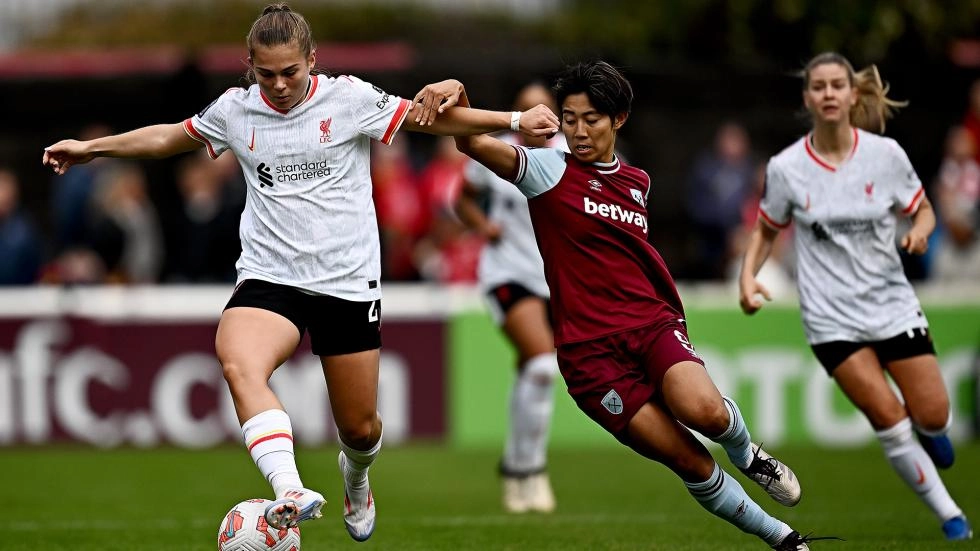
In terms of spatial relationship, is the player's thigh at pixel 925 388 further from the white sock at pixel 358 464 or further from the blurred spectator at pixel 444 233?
the blurred spectator at pixel 444 233

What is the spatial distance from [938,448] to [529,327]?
2947mm

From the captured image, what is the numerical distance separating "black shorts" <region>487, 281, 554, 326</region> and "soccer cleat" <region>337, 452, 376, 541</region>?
2718 millimetres

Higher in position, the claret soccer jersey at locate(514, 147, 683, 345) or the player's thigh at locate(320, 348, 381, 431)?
the claret soccer jersey at locate(514, 147, 683, 345)

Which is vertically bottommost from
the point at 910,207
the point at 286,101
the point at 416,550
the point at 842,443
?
the point at 842,443

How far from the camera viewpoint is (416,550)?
8.23 m

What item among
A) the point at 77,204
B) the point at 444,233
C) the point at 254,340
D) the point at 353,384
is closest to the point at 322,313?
the point at 353,384

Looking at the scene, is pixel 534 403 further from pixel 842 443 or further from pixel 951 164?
pixel 951 164

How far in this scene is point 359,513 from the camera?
8.13 meters

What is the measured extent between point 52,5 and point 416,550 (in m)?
15.7

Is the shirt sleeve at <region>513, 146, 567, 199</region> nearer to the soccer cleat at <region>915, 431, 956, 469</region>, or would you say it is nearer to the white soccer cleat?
the soccer cleat at <region>915, 431, 956, 469</region>

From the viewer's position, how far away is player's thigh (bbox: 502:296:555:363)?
34.4 ft

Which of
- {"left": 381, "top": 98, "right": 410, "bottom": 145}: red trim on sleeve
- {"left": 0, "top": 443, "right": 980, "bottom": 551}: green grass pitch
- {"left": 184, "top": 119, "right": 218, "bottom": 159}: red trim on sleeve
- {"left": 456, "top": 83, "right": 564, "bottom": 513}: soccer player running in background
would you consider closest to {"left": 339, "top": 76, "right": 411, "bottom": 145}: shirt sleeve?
{"left": 381, "top": 98, "right": 410, "bottom": 145}: red trim on sleeve

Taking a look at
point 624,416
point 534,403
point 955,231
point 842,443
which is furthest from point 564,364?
point 955,231

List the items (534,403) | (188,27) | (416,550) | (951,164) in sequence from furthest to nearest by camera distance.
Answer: (188,27) < (951,164) < (534,403) < (416,550)
